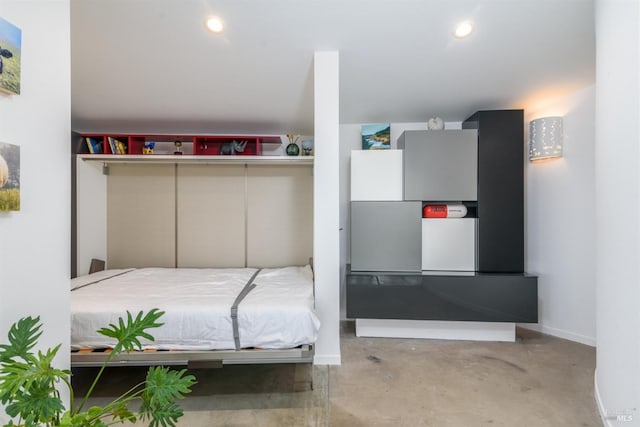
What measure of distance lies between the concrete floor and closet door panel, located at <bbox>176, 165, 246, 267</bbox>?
Result: 1415mm

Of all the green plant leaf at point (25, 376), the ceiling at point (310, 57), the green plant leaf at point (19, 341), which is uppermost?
the ceiling at point (310, 57)

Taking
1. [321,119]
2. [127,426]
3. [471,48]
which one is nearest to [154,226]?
[127,426]

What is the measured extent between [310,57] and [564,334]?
12.4 ft

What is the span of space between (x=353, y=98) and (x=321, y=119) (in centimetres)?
82

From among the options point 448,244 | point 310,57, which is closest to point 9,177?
point 310,57

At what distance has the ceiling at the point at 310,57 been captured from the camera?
6.00 ft

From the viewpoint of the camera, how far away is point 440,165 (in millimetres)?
2848

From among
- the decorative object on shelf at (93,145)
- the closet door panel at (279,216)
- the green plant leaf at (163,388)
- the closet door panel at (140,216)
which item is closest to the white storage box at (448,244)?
the closet door panel at (279,216)

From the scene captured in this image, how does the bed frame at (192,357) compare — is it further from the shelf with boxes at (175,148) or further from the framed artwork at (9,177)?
the shelf with boxes at (175,148)

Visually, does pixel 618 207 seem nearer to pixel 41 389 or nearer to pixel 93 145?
pixel 41 389

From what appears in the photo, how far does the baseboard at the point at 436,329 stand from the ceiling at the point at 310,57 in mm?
2367

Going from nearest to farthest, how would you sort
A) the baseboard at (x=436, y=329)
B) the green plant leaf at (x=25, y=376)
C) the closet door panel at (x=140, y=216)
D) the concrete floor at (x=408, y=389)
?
the green plant leaf at (x=25, y=376) < the concrete floor at (x=408, y=389) < the baseboard at (x=436, y=329) < the closet door panel at (x=140, y=216)

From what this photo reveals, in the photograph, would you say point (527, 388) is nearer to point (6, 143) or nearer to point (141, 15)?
point (6, 143)

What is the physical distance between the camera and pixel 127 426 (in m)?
1.68
